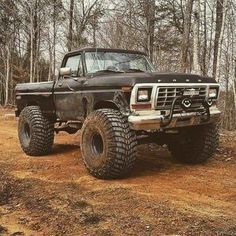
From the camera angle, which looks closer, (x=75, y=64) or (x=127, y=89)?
(x=127, y=89)

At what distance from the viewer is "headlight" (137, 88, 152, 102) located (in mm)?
6659

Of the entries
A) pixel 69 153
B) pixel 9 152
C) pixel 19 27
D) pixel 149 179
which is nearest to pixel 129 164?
pixel 149 179

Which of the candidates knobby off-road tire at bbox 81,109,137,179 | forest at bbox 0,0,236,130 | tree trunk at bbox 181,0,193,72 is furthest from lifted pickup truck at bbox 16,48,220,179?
forest at bbox 0,0,236,130

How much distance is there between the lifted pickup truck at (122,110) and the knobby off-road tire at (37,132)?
0.02 m

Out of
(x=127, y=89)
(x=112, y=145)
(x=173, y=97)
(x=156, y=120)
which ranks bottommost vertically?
(x=112, y=145)

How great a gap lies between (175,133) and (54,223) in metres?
3.36

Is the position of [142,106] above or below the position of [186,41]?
below

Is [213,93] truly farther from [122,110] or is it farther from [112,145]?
[112,145]

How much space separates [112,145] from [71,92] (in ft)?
6.11

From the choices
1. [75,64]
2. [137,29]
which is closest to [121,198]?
[75,64]

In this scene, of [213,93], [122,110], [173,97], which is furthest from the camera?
[213,93]

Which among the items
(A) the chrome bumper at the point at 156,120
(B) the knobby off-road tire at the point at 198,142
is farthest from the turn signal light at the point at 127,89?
(B) the knobby off-road tire at the point at 198,142

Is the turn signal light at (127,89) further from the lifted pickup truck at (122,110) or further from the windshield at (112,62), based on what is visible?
the windshield at (112,62)

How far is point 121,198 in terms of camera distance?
595 centimetres
